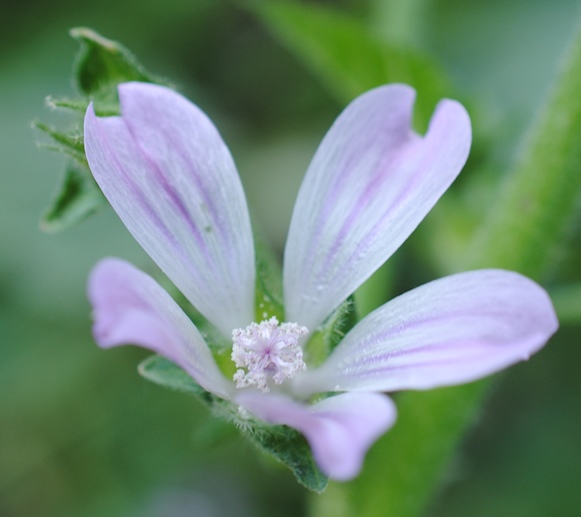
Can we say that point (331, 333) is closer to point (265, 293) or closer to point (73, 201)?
point (265, 293)

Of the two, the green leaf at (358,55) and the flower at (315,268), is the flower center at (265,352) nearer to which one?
the flower at (315,268)

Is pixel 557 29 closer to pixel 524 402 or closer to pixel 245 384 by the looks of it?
pixel 524 402

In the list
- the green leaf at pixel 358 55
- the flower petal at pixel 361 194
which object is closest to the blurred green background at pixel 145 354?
the green leaf at pixel 358 55

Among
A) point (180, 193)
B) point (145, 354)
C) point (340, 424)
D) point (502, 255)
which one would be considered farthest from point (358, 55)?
point (340, 424)

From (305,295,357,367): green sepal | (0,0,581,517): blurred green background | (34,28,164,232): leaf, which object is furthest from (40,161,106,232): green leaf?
(0,0,581,517): blurred green background

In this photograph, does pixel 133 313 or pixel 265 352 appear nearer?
pixel 133 313

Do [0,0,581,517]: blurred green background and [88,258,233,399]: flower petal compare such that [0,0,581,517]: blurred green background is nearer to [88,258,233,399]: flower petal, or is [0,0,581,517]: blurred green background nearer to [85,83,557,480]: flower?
[85,83,557,480]: flower
